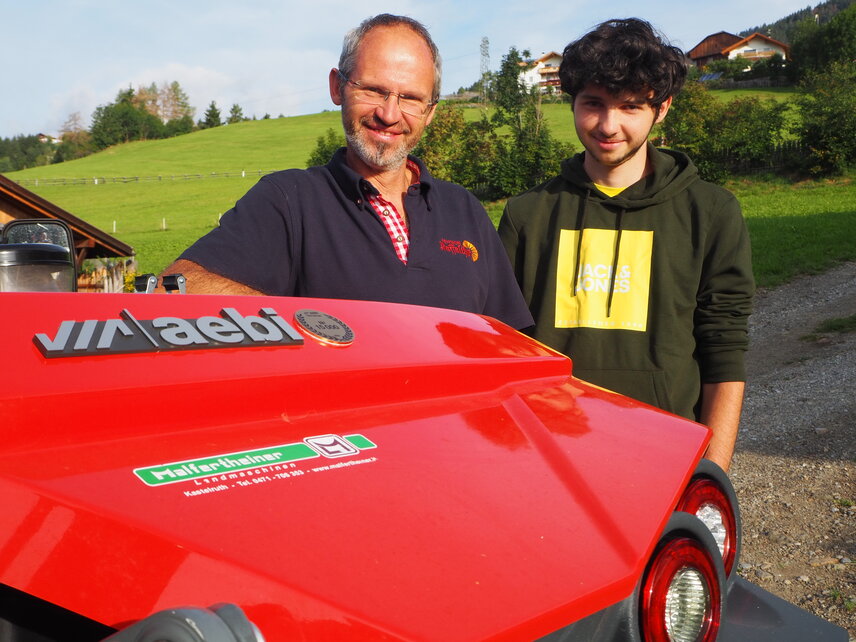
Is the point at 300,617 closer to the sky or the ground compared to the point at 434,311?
closer to the ground

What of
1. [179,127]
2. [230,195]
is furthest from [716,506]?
[179,127]

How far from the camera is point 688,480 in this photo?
1.32 m

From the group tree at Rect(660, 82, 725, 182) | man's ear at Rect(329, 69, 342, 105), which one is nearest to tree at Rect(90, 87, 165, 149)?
tree at Rect(660, 82, 725, 182)

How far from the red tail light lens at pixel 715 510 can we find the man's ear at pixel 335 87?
5.29 ft

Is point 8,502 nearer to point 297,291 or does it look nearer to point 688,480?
point 688,480

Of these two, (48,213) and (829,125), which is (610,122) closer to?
(48,213)

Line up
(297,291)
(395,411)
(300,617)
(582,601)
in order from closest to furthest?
(300,617) → (582,601) → (395,411) → (297,291)

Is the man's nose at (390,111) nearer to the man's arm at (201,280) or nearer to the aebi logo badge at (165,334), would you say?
the man's arm at (201,280)

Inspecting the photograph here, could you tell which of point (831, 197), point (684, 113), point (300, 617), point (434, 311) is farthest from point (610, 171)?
point (684, 113)

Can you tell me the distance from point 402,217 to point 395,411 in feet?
4.24

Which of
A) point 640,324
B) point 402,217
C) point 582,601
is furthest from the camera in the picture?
point 640,324

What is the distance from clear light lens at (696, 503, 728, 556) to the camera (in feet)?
4.61

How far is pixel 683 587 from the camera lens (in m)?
1.21

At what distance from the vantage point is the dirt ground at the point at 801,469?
420cm
